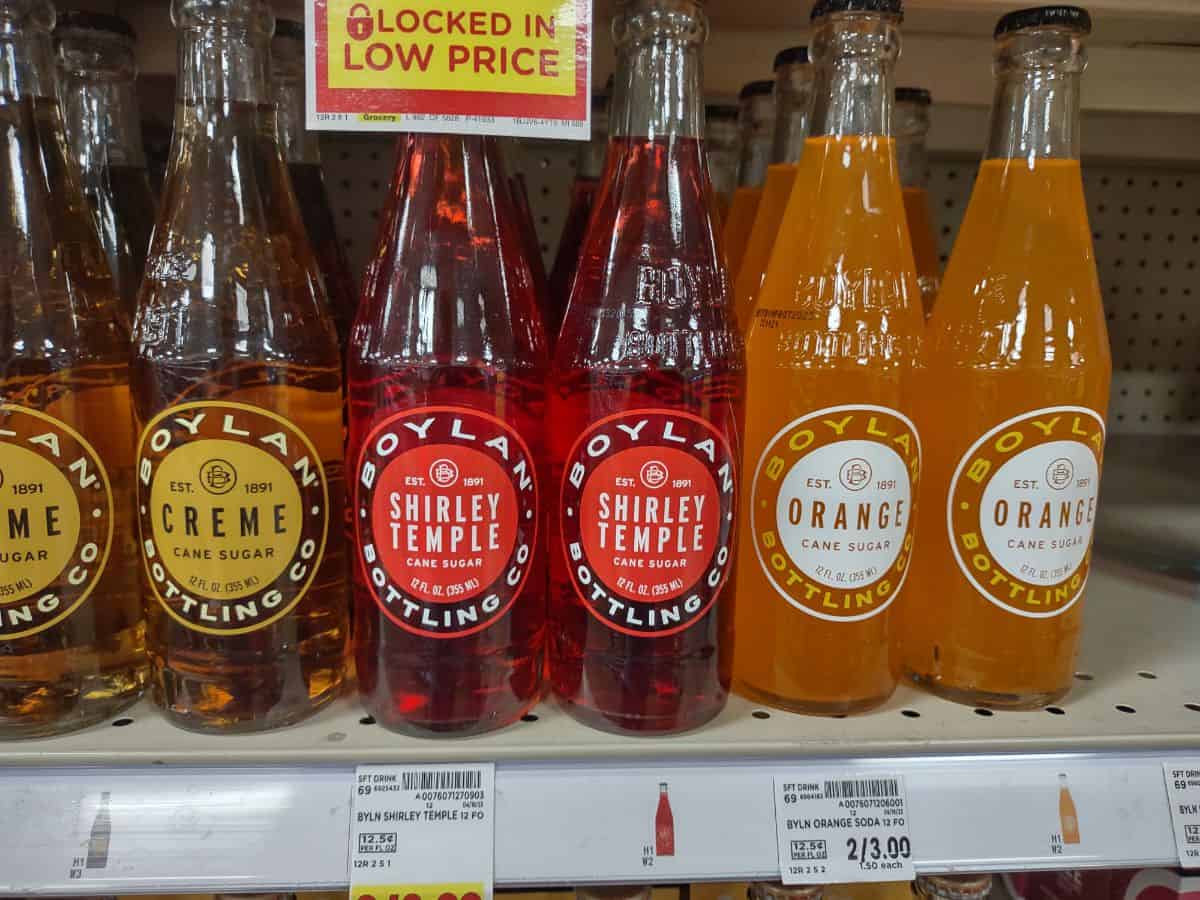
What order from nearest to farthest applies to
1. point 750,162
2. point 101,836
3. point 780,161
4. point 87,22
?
point 101,836
point 87,22
point 780,161
point 750,162

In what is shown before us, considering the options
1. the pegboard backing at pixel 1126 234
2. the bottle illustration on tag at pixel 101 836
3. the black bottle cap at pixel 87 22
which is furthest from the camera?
the pegboard backing at pixel 1126 234

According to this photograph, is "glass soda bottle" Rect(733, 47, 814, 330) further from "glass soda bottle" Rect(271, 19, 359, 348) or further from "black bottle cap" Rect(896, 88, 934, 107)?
"glass soda bottle" Rect(271, 19, 359, 348)

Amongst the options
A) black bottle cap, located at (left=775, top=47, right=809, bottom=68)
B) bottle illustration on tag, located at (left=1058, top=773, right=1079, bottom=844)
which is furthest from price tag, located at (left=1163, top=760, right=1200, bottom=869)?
black bottle cap, located at (left=775, top=47, right=809, bottom=68)

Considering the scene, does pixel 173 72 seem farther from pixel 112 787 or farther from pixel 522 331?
pixel 112 787

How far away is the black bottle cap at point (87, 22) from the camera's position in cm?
76

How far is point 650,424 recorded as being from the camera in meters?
0.65

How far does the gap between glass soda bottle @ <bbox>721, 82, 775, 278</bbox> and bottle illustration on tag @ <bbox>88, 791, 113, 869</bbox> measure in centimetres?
74

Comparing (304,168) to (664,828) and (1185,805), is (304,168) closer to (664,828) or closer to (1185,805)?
(664,828)

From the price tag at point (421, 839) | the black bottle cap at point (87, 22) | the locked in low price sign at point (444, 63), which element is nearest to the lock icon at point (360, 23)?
the locked in low price sign at point (444, 63)

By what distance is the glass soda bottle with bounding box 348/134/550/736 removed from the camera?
641 millimetres

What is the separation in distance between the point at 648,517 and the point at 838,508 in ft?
0.50

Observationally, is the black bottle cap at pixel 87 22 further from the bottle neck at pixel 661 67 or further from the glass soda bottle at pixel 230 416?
the bottle neck at pixel 661 67

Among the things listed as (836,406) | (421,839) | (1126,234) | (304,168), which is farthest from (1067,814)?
(1126,234)

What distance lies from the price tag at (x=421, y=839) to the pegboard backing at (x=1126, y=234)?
800mm
